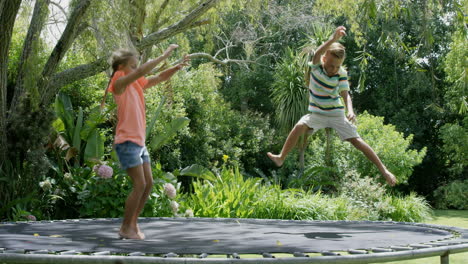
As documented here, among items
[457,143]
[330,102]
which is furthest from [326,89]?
[457,143]

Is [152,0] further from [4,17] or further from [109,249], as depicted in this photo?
[109,249]

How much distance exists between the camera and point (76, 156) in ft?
23.1

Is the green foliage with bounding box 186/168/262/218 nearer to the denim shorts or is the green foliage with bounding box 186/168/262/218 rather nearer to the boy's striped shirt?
the boy's striped shirt

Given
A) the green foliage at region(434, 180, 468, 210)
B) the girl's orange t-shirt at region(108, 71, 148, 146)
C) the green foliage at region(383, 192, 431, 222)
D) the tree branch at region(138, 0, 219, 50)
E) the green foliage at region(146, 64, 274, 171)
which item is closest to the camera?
the girl's orange t-shirt at region(108, 71, 148, 146)

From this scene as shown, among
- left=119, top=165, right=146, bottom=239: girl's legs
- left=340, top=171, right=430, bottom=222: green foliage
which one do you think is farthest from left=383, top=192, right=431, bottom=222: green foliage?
left=119, top=165, right=146, bottom=239: girl's legs

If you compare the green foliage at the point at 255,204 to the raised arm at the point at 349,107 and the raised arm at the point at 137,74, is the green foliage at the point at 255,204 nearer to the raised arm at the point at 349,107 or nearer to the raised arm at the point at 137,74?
the raised arm at the point at 349,107

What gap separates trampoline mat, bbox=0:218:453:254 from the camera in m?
2.90

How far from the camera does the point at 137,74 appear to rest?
291cm

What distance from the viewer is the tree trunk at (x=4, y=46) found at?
5695mm

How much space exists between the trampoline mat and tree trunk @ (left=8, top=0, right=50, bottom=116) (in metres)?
2.10

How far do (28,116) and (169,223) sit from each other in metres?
2.35

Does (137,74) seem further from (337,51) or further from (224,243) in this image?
(337,51)

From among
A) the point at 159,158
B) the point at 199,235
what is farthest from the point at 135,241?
the point at 159,158

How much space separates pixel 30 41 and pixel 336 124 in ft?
12.0
